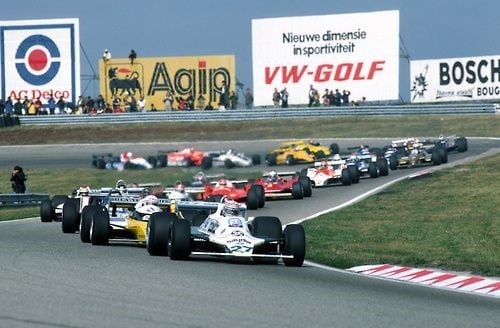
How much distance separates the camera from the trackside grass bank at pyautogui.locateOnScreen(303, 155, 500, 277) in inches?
838

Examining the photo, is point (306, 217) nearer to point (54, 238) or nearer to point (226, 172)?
point (54, 238)

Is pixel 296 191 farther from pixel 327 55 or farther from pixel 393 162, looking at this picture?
pixel 327 55

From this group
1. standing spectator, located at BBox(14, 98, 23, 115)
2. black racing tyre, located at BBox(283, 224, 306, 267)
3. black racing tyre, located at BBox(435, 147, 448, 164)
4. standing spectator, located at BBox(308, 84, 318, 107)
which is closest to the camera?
black racing tyre, located at BBox(283, 224, 306, 267)

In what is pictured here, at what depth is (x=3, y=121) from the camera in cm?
6794

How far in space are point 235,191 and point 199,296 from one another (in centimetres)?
2019

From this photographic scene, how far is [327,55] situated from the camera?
77.6m

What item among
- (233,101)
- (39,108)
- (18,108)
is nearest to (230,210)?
(18,108)

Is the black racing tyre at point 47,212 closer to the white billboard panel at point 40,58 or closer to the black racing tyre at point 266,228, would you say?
the black racing tyre at point 266,228

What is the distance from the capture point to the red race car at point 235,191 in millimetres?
33344

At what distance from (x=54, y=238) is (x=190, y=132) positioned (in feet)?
136

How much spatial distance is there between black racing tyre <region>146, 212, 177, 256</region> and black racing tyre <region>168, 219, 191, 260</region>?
2.25 feet

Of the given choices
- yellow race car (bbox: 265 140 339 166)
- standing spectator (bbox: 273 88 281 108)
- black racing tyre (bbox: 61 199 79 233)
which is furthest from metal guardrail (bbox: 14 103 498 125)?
black racing tyre (bbox: 61 199 79 233)

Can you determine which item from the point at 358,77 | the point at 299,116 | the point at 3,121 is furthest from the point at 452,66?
the point at 3,121

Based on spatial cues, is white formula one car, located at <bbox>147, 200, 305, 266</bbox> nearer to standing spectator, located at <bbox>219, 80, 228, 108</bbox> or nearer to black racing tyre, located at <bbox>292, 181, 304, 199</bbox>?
black racing tyre, located at <bbox>292, 181, 304, 199</bbox>
